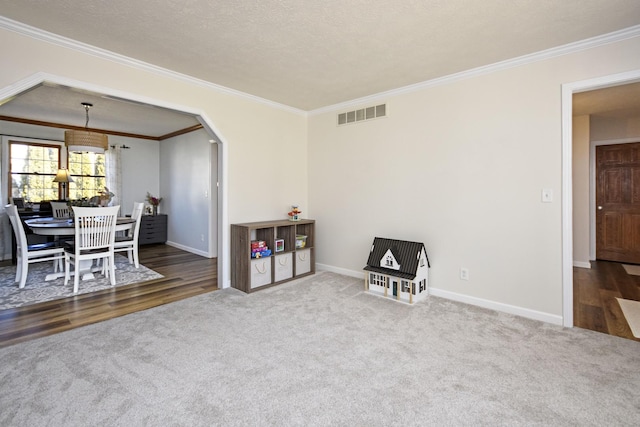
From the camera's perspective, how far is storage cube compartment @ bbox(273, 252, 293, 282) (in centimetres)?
400

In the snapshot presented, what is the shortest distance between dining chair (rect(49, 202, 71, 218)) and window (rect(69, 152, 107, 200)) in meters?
0.77

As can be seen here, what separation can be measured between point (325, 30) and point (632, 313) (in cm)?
394

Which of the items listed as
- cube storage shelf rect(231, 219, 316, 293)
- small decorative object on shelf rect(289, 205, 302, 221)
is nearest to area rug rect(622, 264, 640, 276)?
cube storage shelf rect(231, 219, 316, 293)

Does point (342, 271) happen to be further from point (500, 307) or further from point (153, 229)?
point (153, 229)

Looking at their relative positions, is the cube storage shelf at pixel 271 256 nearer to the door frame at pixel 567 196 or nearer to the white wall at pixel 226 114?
the white wall at pixel 226 114

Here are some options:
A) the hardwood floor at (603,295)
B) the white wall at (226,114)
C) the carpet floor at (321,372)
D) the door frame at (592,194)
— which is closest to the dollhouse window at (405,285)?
the carpet floor at (321,372)

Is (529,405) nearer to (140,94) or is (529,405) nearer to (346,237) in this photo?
(346,237)

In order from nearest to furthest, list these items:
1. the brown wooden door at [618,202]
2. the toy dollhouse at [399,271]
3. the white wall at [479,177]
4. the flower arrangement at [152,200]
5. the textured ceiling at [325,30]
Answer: the textured ceiling at [325,30] < the white wall at [479,177] < the toy dollhouse at [399,271] < the brown wooden door at [618,202] < the flower arrangement at [152,200]

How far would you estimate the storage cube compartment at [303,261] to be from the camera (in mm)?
4286

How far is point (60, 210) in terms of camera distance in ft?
17.7

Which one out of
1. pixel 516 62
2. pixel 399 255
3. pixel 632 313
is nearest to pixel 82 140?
pixel 399 255

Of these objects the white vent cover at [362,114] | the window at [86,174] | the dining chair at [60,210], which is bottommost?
the dining chair at [60,210]

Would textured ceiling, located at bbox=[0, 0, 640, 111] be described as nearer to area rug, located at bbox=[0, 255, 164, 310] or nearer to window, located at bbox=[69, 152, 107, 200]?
area rug, located at bbox=[0, 255, 164, 310]

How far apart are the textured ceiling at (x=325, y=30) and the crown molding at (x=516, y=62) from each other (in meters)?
0.07
